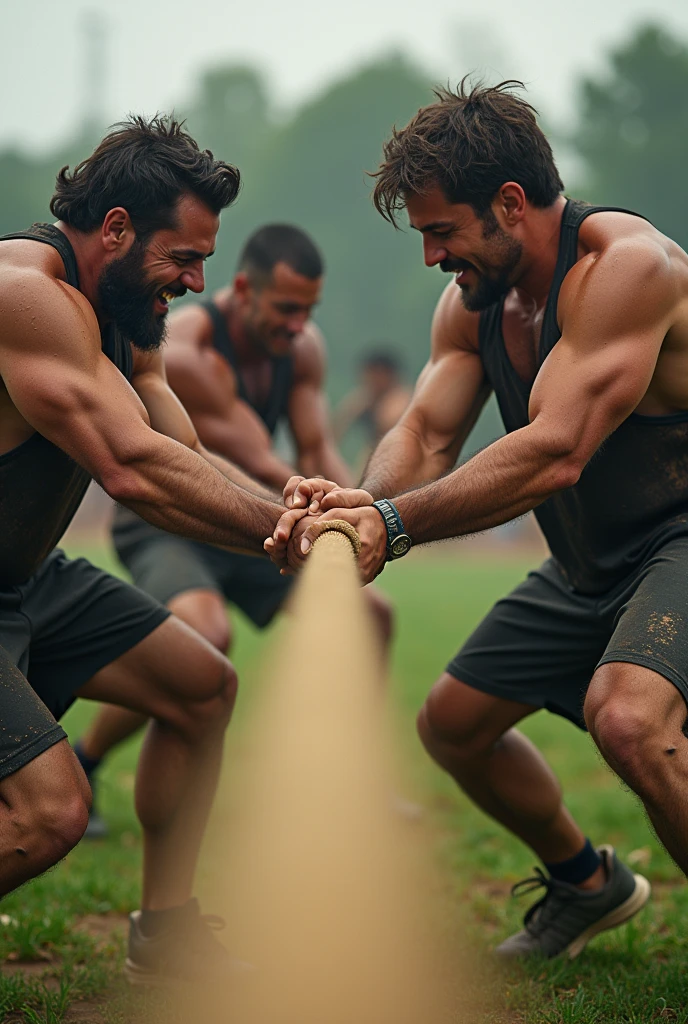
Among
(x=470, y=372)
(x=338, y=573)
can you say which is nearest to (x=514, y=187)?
(x=470, y=372)

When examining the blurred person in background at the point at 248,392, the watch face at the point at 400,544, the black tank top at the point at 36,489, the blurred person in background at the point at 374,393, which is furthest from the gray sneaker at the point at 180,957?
the blurred person in background at the point at 374,393

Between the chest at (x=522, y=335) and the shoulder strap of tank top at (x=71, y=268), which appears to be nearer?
the shoulder strap of tank top at (x=71, y=268)

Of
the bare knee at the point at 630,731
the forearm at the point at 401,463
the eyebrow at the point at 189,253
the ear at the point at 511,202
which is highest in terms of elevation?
the ear at the point at 511,202

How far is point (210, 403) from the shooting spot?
6.41 meters

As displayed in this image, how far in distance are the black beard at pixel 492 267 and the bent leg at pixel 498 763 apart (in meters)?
1.29

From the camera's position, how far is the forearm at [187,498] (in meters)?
3.79

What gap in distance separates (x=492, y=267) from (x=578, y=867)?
211 centimetres

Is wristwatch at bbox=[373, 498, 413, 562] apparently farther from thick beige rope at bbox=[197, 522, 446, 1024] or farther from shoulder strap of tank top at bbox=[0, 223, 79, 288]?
shoulder strap of tank top at bbox=[0, 223, 79, 288]

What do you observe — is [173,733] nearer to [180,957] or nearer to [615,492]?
[180,957]

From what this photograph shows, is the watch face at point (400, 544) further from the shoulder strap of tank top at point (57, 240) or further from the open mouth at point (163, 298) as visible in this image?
the shoulder strap of tank top at point (57, 240)

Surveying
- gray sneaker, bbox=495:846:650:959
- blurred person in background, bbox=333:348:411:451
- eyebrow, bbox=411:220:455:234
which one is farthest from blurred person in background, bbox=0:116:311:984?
blurred person in background, bbox=333:348:411:451

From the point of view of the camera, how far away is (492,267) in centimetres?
427

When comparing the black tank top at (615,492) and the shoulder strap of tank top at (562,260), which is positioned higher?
the shoulder strap of tank top at (562,260)

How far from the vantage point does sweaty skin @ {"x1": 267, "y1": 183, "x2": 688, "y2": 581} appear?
12.6 ft
